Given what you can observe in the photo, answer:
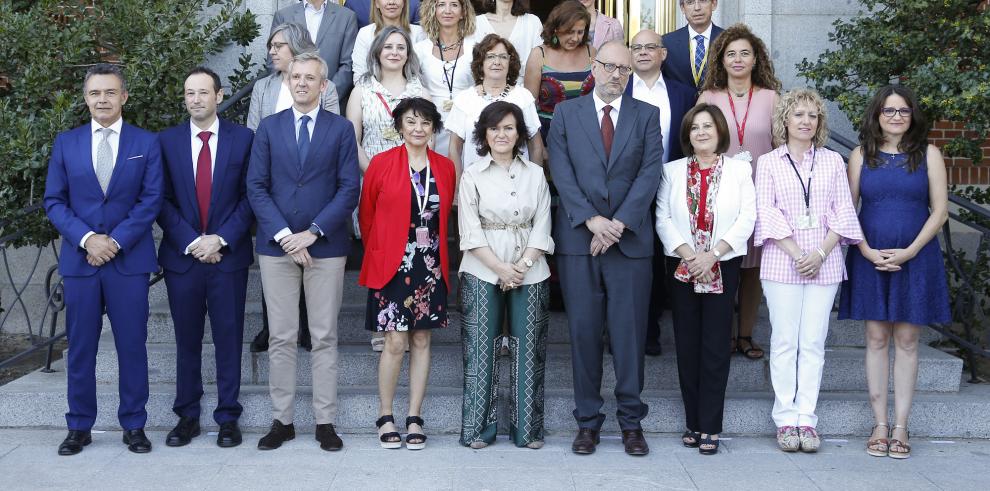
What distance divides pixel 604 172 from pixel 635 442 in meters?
1.51

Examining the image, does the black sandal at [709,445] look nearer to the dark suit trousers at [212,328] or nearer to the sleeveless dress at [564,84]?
the sleeveless dress at [564,84]

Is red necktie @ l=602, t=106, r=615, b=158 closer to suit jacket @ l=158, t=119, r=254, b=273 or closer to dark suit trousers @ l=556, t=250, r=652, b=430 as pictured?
dark suit trousers @ l=556, t=250, r=652, b=430

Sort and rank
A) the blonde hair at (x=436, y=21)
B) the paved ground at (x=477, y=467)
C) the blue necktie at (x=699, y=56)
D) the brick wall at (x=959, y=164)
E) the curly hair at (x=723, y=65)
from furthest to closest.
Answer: the brick wall at (x=959, y=164) → the blue necktie at (x=699, y=56) → the blonde hair at (x=436, y=21) → the curly hair at (x=723, y=65) → the paved ground at (x=477, y=467)

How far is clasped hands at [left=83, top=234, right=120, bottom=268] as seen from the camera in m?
5.53

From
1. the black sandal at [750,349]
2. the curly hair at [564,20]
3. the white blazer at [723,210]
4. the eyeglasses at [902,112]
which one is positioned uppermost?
the curly hair at [564,20]

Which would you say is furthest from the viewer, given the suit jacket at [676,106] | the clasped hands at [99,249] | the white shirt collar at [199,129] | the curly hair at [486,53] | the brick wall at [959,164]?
the brick wall at [959,164]

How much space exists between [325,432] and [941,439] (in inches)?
142

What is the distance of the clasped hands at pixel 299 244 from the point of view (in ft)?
18.4

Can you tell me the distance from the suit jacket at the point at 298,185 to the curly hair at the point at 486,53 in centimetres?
95

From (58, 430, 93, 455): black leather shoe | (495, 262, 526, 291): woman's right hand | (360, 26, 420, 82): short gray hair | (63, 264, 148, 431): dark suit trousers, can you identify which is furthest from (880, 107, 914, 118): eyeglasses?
(58, 430, 93, 455): black leather shoe

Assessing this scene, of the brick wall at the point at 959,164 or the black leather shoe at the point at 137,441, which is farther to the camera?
the brick wall at the point at 959,164

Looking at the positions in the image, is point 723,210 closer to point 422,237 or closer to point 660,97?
point 660,97

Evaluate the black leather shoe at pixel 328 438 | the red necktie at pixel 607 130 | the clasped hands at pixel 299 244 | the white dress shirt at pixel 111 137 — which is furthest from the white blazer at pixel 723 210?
the white dress shirt at pixel 111 137

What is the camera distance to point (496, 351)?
580cm
